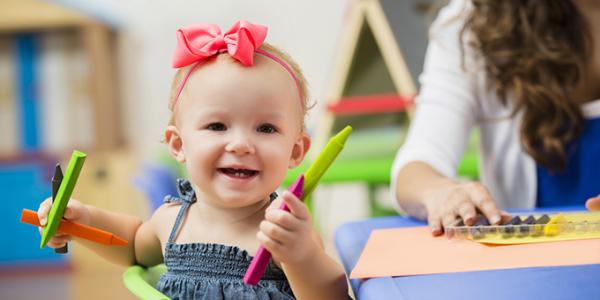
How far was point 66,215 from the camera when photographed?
66 centimetres

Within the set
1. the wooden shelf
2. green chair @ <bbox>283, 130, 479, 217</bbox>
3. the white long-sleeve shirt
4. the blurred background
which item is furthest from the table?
the wooden shelf

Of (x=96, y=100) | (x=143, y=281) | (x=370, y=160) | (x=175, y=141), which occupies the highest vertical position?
(x=175, y=141)

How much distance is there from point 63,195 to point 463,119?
73 cm

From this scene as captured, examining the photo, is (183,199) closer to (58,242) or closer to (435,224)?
(58,242)

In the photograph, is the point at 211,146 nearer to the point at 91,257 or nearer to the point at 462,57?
the point at 462,57

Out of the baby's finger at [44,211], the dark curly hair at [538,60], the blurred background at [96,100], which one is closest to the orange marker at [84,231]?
the baby's finger at [44,211]

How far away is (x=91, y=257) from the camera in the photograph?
2.71 meters

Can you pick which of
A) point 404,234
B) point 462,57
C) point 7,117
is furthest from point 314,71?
point 404,234

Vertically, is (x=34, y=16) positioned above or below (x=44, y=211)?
below

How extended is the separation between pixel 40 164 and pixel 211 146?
113 inches

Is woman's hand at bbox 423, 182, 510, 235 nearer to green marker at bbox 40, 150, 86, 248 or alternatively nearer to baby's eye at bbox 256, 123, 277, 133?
baby's eye at bbox 256, 123, 277, 133

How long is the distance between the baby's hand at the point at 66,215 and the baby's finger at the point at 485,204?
1.26ft

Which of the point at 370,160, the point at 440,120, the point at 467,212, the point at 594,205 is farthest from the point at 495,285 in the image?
the point at 370,160

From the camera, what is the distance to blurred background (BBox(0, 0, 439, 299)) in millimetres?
2977
